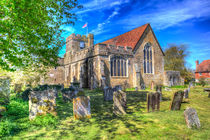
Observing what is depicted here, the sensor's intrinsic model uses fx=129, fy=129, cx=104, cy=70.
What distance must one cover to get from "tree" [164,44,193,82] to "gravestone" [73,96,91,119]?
1379 inches

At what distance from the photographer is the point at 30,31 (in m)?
7.26

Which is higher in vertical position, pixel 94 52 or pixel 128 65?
pixel 94 52

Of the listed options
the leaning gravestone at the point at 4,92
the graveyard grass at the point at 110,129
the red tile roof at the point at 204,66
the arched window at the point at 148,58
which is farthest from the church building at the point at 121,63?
the red tile roof at the point at 204,66

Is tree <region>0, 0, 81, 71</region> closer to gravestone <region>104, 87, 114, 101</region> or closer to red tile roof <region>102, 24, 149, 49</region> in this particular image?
gravestone <region>104, 87, 114, 101</region>

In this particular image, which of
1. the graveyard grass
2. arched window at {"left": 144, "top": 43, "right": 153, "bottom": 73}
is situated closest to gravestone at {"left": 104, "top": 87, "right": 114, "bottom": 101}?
the graveyard grass

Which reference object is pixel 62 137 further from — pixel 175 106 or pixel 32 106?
pixel 175 106

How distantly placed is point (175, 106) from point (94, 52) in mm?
13508

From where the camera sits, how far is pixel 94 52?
18.4 m

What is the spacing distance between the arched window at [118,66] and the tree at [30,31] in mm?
8824

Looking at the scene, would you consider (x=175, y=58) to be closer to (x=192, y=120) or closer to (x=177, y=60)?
(x=177, y=60)

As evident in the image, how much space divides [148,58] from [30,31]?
63.8ft

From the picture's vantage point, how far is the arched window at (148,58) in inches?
877

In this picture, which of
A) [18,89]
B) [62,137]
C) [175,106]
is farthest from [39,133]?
[18,89]

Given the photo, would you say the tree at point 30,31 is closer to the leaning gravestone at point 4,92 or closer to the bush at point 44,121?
the leaning gravestone at point 4,92
